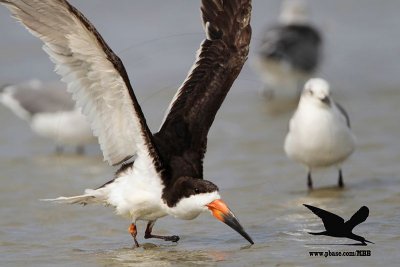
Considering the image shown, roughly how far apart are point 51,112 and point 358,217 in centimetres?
533

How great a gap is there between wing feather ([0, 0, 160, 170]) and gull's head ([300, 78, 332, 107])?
111 inches

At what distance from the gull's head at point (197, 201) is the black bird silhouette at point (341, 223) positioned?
754 mm

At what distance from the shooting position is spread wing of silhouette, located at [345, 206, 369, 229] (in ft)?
25.7

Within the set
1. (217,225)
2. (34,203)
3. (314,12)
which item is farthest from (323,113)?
(314,12)

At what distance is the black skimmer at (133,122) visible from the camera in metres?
6.99

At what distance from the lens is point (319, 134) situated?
9.55 m

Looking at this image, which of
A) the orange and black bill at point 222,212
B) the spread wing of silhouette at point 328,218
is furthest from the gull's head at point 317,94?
the orange and black bill at point 222,212

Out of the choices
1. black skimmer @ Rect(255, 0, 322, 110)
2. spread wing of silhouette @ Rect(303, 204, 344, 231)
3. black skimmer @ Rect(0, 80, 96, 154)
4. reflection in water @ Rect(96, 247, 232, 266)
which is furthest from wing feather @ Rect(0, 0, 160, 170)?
black skimmer @ Rect(255, 0, 322, 110)

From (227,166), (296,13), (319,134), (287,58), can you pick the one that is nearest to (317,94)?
(319,134)

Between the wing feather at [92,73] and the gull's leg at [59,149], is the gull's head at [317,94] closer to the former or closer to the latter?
the wing feather at [92,73]

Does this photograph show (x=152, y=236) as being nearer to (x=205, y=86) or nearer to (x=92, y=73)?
(x=205, y=86)

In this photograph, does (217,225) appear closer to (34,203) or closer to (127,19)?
(34,203)

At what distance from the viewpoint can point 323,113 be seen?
9.67m

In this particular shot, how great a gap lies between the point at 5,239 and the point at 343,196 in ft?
10.5
